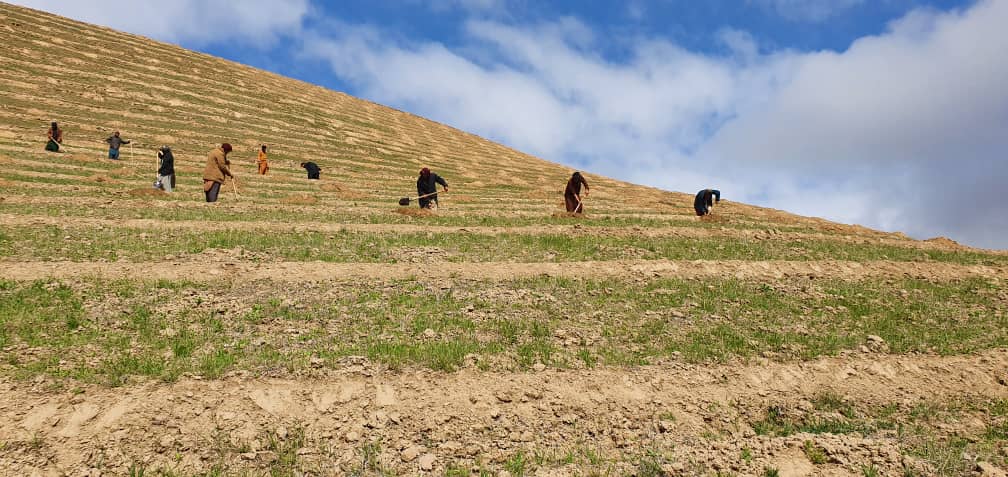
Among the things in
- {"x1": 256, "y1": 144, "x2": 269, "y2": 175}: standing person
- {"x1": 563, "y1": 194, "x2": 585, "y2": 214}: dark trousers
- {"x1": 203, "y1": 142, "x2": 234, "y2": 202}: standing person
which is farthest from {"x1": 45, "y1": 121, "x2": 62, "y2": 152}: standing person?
{"x1": 563, "y1": 194, "x2": 585, "y2": 214}: dark trousers

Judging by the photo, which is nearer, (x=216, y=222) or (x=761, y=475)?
(x=761, y=475)

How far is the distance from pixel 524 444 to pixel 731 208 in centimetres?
3143

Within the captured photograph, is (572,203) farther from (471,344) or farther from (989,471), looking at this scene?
(989,471)

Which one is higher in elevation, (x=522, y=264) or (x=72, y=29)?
(x=72, y=29)

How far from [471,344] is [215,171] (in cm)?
1681

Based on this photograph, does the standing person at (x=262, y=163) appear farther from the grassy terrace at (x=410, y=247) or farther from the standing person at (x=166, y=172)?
the grassy terrace at (x=410, y=247)

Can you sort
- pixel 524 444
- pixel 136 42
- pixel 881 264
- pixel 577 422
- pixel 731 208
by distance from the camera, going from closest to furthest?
pixel 524 444 < pixel 577 422 < pixel 881 264 < pixel 731 208 < pixel 136 42

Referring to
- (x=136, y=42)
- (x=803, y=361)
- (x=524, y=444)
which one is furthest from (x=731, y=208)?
(x=136, y=42)

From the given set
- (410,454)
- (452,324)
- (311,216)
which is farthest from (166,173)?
(410,454)

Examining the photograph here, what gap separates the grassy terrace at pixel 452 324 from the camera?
8.80 m

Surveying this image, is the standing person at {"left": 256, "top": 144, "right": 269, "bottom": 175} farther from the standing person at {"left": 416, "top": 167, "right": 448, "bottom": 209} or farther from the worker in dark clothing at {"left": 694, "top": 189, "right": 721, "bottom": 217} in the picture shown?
the worker in dark clothing at {"left": 694, "top": 189, "right": 721, "bottom": 217}

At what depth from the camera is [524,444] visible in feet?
23.4

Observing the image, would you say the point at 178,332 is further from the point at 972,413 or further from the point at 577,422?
the point at 972,413

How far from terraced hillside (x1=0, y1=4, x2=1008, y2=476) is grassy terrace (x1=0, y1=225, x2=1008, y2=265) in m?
0.13
